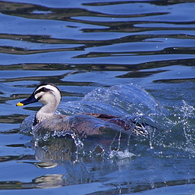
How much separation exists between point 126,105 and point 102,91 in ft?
2.03

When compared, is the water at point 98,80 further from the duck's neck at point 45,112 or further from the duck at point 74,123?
the duck's neck at point 45,112

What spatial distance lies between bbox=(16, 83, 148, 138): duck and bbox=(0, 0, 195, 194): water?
0.71ft

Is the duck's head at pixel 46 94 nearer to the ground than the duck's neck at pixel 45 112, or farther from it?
farther from it

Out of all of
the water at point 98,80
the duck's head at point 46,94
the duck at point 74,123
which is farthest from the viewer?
the duck's head at point 46,94

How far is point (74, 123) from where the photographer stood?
7.68m

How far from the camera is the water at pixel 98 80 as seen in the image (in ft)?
18.7

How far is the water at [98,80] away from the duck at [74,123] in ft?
0.71

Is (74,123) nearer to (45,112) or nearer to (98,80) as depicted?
(45,112)

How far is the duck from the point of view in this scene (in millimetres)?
7289

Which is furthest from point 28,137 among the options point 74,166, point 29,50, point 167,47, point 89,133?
point 167,47

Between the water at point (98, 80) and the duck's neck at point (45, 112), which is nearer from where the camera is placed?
the water at point (98, 80)

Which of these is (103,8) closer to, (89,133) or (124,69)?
(124,69)

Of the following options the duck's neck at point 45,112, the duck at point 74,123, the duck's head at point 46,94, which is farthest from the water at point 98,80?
the duck's head at point 46,94

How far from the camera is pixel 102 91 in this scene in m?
9.73
